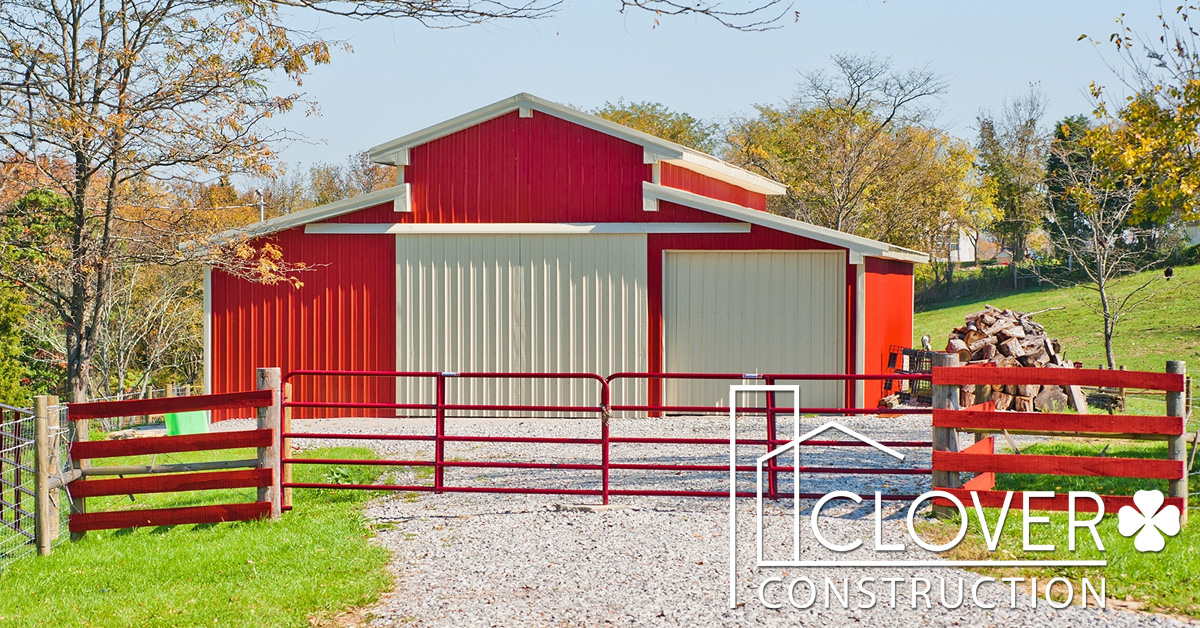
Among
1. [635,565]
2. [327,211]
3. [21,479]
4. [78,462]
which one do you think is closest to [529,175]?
[327,211]

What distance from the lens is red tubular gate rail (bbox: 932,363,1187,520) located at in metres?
8.12

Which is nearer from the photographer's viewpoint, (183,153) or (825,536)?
(825,536)

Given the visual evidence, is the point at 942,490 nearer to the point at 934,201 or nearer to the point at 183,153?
the point at 183,153

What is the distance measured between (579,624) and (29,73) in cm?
641

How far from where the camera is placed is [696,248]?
631 inches

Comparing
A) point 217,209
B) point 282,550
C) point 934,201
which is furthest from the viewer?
point 934,201

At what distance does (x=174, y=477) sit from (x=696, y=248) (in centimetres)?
904

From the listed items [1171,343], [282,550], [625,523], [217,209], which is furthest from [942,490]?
[1171,343]

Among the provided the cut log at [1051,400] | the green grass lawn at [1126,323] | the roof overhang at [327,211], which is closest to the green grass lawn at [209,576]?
the roof overhang at [327,211]

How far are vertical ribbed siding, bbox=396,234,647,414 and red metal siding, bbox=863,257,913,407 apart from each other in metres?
3.51

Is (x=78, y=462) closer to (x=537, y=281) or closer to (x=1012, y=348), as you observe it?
(x=537, y=281)

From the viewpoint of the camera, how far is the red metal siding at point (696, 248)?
1578 centimetres

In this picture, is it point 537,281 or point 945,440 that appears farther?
point 537,281

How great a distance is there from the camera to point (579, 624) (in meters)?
6.04
